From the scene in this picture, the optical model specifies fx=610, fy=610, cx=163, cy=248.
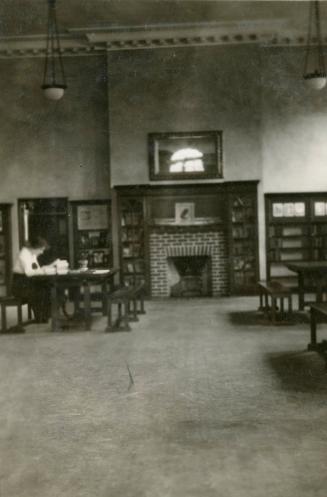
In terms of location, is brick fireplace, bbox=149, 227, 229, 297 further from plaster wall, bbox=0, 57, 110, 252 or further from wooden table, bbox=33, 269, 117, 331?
wooden table, bbox=33, 269, 117, 331

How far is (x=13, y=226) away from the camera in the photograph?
483 inches

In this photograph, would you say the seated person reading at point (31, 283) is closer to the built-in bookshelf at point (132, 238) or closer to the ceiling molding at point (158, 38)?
the built-in bookshelf at point (132, 238)

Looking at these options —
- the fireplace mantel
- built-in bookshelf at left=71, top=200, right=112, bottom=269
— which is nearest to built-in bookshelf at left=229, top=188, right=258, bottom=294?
the fireplace mantel

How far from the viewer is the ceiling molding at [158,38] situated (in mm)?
11258

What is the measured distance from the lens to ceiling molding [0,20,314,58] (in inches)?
443

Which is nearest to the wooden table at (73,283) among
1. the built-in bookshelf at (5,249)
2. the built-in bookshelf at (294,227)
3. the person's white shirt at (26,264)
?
the person's white shirt at (26,264)

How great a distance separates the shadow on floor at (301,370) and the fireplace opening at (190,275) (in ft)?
18.2

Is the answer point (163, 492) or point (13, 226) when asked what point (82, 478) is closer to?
point (163, 492)

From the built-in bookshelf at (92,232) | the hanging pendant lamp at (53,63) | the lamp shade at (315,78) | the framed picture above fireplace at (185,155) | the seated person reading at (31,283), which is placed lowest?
the seated person reading at (31,283)

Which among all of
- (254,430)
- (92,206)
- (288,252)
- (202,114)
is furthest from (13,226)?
(254,430)

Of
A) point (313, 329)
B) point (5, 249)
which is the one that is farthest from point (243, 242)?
point (313, 329)

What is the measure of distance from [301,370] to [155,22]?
25.2 ft

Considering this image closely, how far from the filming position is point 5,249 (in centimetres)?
1220

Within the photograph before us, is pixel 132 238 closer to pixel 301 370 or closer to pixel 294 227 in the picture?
pixel 294 227
